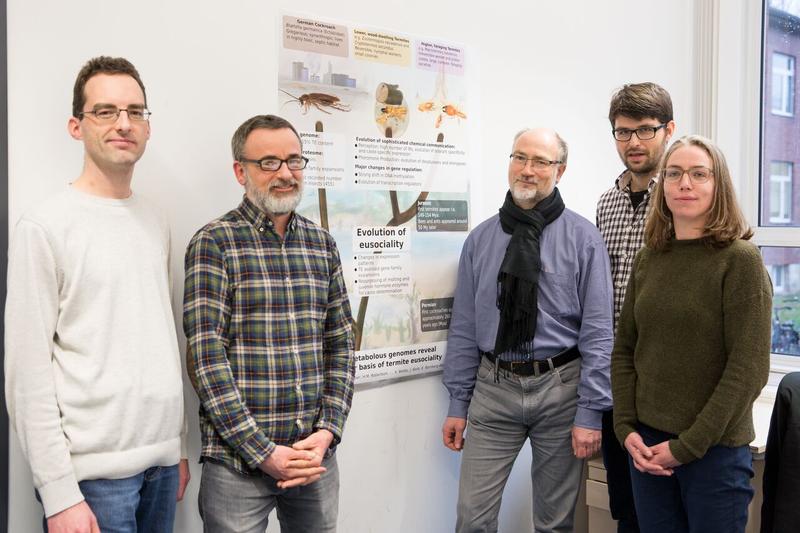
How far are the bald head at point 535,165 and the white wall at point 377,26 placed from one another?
39cm

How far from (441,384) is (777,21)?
2.51m

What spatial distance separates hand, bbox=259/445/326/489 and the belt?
747 mm

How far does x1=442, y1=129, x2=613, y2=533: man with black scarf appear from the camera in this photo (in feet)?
7.28

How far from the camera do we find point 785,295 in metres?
3.52

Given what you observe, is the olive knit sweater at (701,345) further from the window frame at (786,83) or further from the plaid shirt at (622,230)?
the window frame at (786,83)

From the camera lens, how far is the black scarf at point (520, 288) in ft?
7.26

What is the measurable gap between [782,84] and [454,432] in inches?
96.8

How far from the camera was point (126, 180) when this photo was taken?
1656 mm

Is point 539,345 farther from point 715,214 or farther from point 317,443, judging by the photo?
point 317,443

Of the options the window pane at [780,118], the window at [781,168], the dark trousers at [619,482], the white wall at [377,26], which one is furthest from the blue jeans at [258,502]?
the window pane at [780,118]

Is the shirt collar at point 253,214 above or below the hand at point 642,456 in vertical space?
above

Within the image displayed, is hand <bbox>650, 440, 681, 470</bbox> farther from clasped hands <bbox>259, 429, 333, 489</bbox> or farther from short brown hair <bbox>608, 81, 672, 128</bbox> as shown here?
short brown hair <bbox>608, 81, 672, 128</bbox>

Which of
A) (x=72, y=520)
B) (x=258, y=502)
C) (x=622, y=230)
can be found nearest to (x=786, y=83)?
(x=622, y=230)

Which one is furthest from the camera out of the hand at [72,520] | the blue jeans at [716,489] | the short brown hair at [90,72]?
the blue jeans at [716,489]
